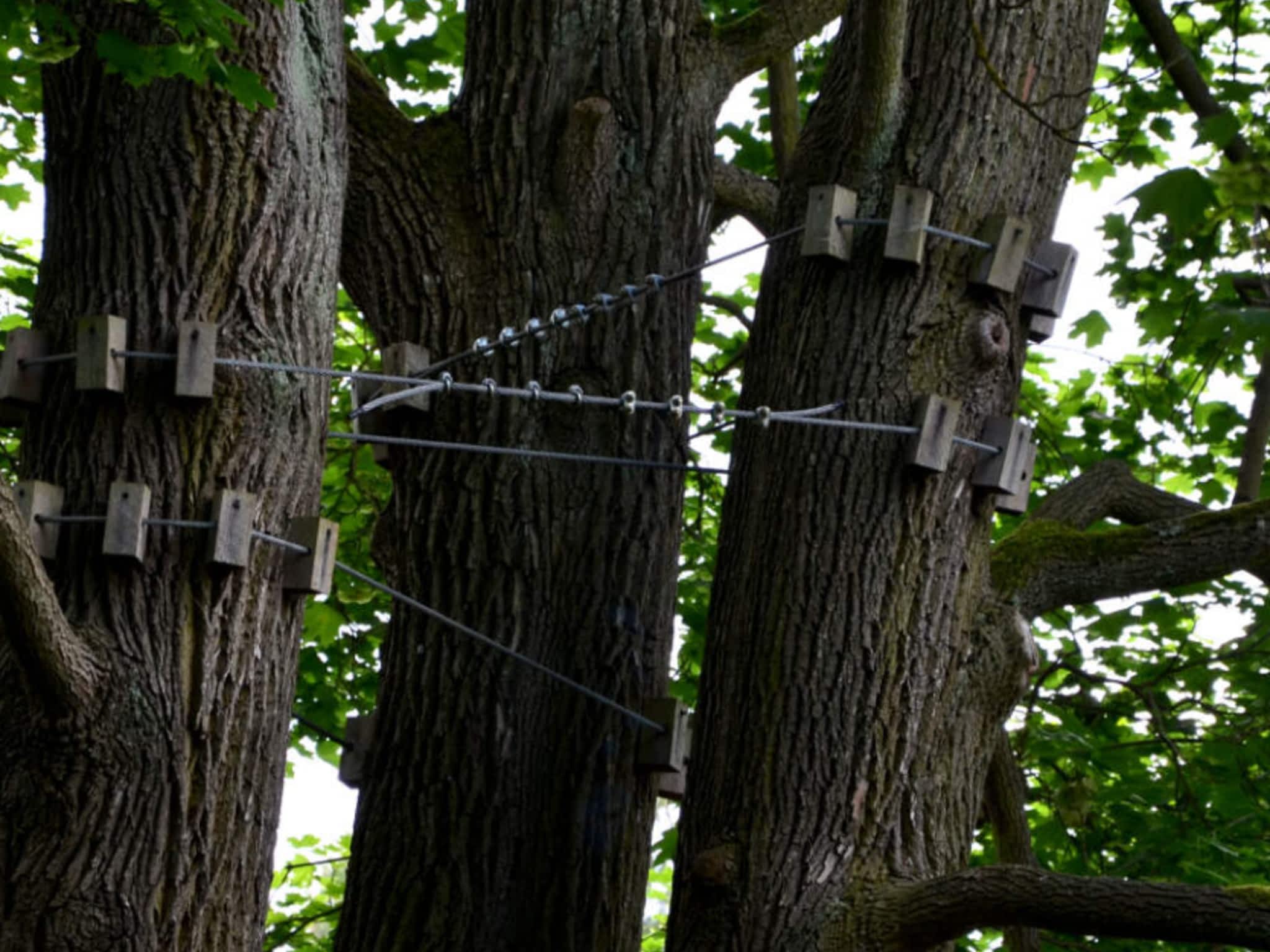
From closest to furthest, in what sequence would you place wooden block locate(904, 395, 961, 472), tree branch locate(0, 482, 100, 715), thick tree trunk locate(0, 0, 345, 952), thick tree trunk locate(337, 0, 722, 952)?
tree branch locate(0, 482, 100, 715)
thick tree trunk locate(0, 0, 345, 952)
wooden block locate(904, 395, 961, 472)
thick tree trunk locate(337, 0, 722, 952)

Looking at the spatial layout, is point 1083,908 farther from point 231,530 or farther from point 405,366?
point 405,366

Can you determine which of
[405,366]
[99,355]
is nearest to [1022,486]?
[405,366]

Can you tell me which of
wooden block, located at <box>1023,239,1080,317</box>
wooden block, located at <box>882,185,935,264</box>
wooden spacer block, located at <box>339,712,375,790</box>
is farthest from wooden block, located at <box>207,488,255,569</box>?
wooden block, located at <box>1023,239,1080,317</box>

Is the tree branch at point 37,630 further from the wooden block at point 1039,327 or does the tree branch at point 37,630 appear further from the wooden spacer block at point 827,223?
the wooden block at point 1039,327

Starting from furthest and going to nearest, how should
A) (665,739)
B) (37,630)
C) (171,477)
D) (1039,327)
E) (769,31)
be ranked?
(769,31)
(665,739)
(1039,327)
(171,477)
(37,630)

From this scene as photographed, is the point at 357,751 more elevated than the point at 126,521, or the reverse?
the point at 126,521

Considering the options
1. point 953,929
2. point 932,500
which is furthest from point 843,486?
point 953,929

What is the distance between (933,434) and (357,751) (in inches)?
66.8

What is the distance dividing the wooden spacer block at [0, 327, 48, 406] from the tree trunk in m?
1.52

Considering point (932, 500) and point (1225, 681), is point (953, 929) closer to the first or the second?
point (932, 500)

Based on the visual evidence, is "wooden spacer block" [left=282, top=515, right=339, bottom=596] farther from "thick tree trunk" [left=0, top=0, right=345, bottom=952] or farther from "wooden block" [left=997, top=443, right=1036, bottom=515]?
"wooden block" [left=997, top=443, right=1036, bottom=515]

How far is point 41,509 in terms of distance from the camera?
3.49 m

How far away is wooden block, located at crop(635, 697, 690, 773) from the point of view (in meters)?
4.50

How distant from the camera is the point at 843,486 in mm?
4109
